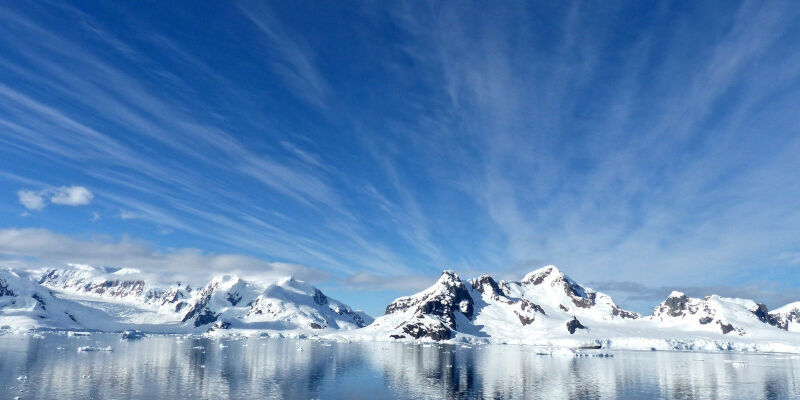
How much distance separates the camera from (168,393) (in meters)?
76.8

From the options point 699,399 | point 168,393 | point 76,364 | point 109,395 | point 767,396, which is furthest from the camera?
point 76,364

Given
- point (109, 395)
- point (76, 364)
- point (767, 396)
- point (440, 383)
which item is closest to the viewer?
point (109, 395)

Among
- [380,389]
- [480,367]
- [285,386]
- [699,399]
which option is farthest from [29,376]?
[699,399]

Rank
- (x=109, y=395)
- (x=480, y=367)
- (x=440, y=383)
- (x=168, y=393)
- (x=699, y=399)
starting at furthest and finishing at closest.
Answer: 1. (x=480, y=367)
2. (x=440, y=383)
3. (x=699, y=399)
4. (x=168, y=393)
5. (x=109, y=395)

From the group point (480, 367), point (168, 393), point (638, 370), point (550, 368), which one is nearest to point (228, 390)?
point (168, 393)

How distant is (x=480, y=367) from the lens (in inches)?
5344

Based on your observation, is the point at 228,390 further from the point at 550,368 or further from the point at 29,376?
the point at 550,368

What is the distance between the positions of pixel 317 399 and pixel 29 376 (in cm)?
5908

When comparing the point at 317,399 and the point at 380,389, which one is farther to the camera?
the point at 380,389

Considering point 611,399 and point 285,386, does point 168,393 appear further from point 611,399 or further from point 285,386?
point 611,399

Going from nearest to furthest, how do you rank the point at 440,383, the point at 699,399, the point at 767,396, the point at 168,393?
the point at 168,393, the point at 699,399, the point at 767,396, the point at 440,383

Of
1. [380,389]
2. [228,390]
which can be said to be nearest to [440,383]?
[380,389]

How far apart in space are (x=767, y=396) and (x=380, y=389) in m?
72.6

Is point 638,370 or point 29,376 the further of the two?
point 638,370
